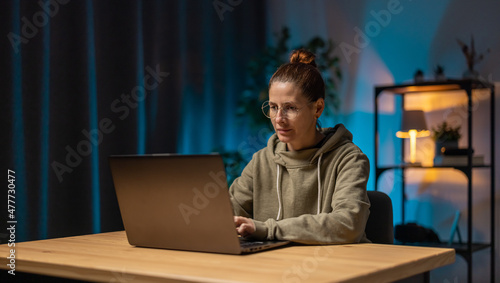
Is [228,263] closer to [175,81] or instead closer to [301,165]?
[301,165]

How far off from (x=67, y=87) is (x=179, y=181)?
1.79m

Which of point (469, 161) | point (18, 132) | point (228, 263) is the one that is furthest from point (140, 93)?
point (228, 263)

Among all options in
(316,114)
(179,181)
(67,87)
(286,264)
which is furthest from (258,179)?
(67,87)

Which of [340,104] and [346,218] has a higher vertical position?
[340,104]

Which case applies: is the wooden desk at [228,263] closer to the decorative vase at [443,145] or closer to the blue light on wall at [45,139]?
the blue light on wall at [45,139]

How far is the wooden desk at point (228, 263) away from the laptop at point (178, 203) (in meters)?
0.03

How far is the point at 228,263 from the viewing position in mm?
1035

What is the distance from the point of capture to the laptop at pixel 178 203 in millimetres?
1113

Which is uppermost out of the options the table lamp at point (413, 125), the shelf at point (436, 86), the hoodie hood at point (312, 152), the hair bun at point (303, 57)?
the shelf at point (436, 86)

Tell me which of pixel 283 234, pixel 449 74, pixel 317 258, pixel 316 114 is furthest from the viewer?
pixel 449 74

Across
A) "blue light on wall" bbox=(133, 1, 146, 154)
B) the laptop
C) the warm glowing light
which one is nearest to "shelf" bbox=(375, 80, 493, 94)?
the warm glowing light

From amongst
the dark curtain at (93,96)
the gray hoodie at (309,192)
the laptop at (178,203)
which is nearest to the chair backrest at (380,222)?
the gray hoodie at (309,192)

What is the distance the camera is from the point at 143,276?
0.96 meters

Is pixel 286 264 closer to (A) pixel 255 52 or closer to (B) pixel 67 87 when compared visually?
(B) pixel 67 87
